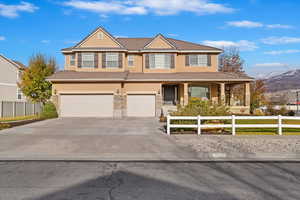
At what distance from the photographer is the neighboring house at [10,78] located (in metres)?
38.3

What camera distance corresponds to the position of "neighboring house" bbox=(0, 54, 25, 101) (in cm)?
3828

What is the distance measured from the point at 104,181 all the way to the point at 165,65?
2215 centimetres

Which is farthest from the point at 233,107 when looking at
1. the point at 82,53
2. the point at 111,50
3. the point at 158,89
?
the point at 82,53

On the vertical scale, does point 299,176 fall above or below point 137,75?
below

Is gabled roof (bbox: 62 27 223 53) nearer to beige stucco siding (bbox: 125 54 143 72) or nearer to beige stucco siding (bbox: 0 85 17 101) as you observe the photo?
beige stucco siding (bbox: 125 54 143 72)

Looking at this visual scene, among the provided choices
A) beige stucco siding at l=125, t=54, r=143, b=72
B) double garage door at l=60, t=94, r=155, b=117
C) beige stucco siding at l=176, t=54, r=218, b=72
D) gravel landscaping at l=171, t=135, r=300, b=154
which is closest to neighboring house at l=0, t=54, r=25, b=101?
double garage door at l=60, t=94, r=155, b=117

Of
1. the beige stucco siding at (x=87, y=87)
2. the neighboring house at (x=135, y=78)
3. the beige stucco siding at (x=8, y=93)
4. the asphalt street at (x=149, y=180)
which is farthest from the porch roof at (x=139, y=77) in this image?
the beige stucco siding at (x=8, y=93)

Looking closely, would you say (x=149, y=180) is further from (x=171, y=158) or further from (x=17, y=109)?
(x=17, y=109)

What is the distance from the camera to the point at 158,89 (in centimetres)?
2495

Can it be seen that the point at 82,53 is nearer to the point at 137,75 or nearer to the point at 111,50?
the point at 111,50

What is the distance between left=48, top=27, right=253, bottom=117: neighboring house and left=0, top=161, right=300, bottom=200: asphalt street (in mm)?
16637

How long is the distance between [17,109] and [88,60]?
9346 mm

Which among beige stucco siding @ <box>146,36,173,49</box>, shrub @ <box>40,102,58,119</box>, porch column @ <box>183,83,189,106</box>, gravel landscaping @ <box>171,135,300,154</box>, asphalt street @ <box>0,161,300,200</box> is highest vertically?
beige stucco siding @ <box>146,36,173,49</box>

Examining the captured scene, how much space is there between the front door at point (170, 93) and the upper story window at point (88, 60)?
8315mm
